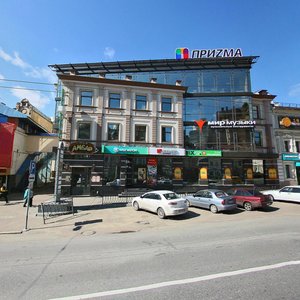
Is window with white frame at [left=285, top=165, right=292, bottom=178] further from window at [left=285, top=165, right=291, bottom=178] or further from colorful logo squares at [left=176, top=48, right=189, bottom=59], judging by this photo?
colorful logo squares at [left=176, top=48, right=189, bottom=59]

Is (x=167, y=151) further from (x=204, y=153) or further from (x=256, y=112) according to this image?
(x=256, y=112)

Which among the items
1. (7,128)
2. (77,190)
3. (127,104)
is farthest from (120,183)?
(7,128)

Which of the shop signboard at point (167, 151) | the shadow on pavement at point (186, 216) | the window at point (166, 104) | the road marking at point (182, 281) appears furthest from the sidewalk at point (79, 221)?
the window at point (166, 104)

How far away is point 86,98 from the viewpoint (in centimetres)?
2508

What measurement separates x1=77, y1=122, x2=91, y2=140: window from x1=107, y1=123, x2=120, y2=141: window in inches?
83.6

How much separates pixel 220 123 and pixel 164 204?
16.1m

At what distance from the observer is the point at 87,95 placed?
25.1m

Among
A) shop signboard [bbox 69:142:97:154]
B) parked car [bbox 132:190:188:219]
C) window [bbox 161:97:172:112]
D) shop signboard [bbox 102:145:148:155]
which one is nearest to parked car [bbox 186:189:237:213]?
parked car [bbox 132:190:188:219]

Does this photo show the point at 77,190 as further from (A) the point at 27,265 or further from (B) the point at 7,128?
(A) the point at 27,265

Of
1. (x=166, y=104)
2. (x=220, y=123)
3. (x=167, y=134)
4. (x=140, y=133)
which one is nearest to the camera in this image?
(x=140, y=133)

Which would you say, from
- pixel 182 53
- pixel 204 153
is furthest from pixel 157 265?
pixel 182 53

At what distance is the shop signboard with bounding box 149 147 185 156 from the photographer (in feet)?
79.1

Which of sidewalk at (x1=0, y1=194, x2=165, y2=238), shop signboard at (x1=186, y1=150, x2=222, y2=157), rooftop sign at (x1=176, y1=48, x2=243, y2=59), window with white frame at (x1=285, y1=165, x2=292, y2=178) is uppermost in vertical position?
rooftop sign at (x1=176, y1=48, x2=243, y2=59)

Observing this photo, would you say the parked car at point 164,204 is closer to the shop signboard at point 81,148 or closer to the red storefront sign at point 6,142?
the shop signboard at point 81,148
